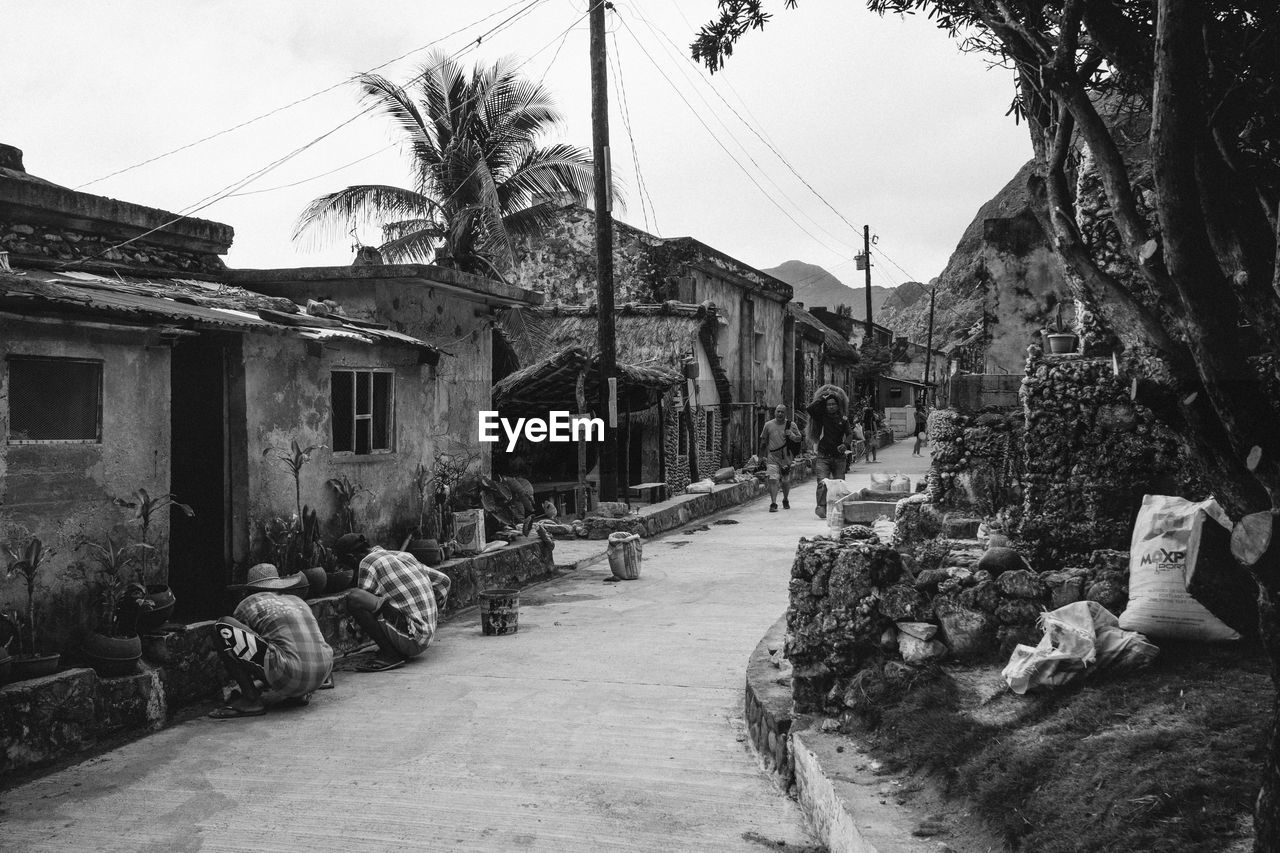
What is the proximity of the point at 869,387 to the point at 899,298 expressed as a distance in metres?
61.5

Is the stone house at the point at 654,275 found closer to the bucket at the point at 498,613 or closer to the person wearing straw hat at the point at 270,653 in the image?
the bucket at the point at 498,613

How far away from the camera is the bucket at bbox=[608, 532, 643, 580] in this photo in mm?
12461

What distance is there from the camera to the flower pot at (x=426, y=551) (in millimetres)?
11164

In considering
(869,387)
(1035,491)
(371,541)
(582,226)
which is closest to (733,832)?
(1035,491)

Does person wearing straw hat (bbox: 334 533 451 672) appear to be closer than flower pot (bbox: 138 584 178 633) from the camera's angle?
No

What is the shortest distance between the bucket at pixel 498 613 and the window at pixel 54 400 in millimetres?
3597

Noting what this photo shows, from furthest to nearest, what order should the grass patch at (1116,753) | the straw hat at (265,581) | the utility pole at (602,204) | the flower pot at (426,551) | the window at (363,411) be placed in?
the utility pole at (602,204) → the flower pot at (426,551) → the window at (363,411) → the straw hat at (265,581) → the grass patch at (1116,753)

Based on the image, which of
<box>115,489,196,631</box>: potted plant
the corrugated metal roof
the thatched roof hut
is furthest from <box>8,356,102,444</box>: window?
the thatched roof hut

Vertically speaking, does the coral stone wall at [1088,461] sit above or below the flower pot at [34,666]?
above

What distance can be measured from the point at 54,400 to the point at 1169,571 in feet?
23.4

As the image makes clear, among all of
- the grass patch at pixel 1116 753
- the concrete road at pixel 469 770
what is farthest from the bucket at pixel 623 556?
the grass patch at pixel 1116 753

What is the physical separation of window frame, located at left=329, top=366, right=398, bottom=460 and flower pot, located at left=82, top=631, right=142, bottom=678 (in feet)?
12.9

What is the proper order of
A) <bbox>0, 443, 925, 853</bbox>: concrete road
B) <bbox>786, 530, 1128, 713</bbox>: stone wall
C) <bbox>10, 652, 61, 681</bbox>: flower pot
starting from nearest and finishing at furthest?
<bbox>0, 443, 925, 853</bbox>: concrete road < <bbox>786, 530, 1128, 713</bbox>: stone wall < <bbox>10, 652, 61, 681</bbox>: flower pot

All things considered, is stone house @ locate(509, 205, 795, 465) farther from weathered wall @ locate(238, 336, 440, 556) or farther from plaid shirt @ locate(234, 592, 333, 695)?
plaid shirt @ locate(234, 592, 333, 695)
